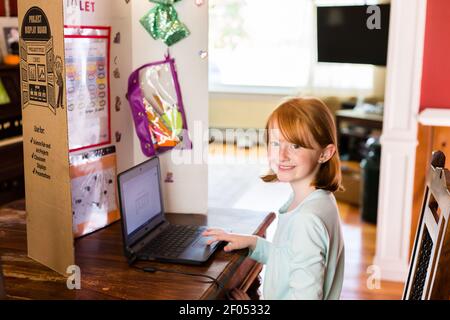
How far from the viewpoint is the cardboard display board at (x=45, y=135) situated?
4.40 ft

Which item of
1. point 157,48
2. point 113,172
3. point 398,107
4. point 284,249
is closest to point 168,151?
point 113,172

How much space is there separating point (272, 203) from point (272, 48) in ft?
9.75

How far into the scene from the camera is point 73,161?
165cm

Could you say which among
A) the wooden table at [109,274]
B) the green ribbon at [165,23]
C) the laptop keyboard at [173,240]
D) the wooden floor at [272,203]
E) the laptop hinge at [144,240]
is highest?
the green ribbon at [165,23]

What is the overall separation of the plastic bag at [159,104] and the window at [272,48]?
17.8 ft

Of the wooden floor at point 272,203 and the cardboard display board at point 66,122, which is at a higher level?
the cardboard display board at point 66,122

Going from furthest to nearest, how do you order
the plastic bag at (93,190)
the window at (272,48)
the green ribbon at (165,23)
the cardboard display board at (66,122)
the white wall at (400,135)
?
the window at (272,48), the white wall at (400,135), the green ribbon at (165,23), the plastic bag at (93,190), the cardboard display board at (66,122)

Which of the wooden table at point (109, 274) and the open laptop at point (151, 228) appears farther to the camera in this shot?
the open laptop at point (151, 228)

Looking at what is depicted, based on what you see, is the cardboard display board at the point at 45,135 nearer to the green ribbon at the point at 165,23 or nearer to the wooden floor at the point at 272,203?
the green ribbon at the point at 165,23

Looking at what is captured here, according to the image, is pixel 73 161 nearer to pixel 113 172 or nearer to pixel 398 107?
pixel 113 172

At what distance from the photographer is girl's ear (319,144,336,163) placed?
136 cm

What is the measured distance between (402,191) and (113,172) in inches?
84.1

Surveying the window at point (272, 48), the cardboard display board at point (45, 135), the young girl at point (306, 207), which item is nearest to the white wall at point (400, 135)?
the young girl at point (306, 207)

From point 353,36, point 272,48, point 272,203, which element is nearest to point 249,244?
point 353,36
